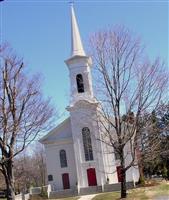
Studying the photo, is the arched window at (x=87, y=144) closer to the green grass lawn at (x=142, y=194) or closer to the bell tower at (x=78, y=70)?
the bell tower at (x=78, y=70)

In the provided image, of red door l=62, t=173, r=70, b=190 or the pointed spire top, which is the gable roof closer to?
red door l=62, t=173, r=70, b=190

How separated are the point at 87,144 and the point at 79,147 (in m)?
1.04

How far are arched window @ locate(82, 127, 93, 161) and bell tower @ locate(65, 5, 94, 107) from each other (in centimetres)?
374

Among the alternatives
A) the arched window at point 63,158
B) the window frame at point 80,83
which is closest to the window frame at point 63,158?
the arched window at point 63,158

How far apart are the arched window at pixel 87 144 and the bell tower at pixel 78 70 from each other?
374cm

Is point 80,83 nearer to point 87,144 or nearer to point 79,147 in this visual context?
point 87,144

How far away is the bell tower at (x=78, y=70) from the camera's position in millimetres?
45344

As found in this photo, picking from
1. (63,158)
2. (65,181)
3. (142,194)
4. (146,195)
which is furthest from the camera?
(63,158)

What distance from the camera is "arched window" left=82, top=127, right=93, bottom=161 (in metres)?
44.6

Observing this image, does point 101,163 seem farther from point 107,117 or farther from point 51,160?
point 107,117

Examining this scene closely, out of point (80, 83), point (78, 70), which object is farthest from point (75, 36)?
point (80, 83)

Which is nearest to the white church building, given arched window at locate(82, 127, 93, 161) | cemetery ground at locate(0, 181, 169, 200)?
arched window at locate(82, 127, 93, 161)

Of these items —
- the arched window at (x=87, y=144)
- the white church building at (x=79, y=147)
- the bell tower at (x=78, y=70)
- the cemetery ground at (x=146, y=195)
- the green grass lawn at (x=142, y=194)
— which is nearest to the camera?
the cemetery ground at (x=146, y=195)

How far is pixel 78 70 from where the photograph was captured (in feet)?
152
